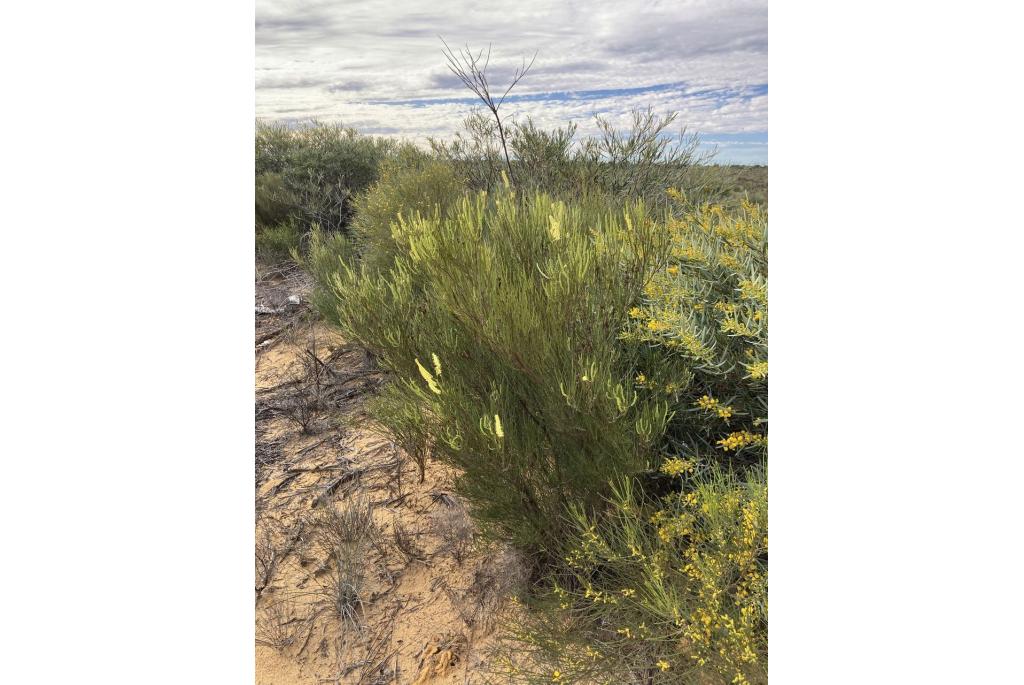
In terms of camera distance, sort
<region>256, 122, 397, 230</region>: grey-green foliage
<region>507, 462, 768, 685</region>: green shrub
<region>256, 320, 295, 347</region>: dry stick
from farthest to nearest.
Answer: <region>256, 320, 295, 347</region>: dry stick, <region>256, 122, 397, 230</region>: grey-green foliage, <region>507, 462, 768, 685</region>: green shrub

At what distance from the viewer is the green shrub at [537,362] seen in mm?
1547

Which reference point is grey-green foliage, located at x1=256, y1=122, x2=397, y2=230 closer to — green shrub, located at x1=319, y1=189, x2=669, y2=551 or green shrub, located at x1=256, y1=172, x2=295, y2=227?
green shrub, located at x1=256, y1=172, x2=295, y2=227

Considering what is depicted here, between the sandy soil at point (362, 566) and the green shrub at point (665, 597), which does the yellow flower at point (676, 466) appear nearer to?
the green shrub at point (665, 597)

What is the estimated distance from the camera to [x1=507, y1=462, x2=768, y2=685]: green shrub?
142cm

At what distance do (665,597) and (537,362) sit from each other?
1.99 feet

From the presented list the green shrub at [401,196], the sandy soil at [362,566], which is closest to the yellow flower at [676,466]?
the sandy soil at [362,566]


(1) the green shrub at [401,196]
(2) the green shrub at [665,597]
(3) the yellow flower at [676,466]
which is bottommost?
(2) the green shrub at [665,597]

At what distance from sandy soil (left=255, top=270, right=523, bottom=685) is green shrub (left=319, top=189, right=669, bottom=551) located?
0.37 m

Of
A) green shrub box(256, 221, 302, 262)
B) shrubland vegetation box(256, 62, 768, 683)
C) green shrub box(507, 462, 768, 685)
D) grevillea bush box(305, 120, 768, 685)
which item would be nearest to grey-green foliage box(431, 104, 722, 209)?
shrubland vegetation box(256, 62, 768, 683)

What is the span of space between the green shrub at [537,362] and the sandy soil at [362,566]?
14.7 inches
